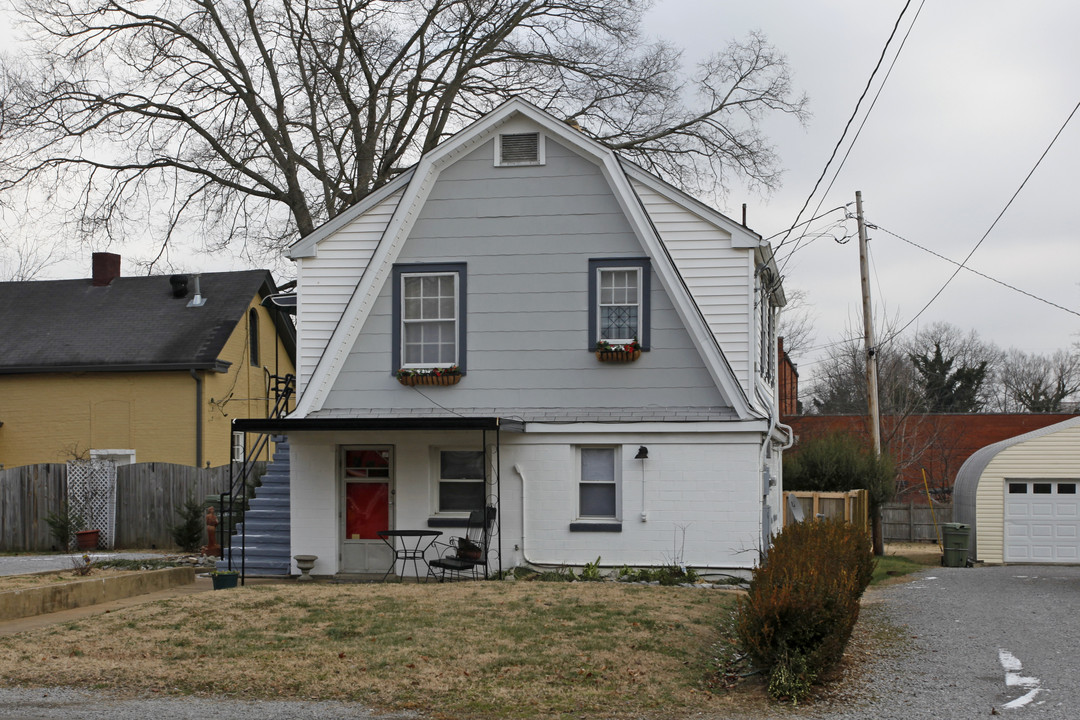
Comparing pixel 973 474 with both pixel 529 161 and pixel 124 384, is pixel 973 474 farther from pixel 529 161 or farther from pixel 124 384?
pixel 124 384

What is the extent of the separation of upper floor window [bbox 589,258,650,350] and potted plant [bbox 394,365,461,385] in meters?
2.16

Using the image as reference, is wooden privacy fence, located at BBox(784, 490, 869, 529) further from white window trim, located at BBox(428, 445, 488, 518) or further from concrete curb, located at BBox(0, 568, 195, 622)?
concrete curb, located at BBox(0, 568, 195, 622)

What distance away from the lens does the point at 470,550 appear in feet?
50.8

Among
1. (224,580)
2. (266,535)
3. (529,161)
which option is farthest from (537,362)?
(224,580)

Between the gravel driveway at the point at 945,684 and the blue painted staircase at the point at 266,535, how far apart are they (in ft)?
26.6

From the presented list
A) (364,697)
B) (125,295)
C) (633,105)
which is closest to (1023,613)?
(364,697)

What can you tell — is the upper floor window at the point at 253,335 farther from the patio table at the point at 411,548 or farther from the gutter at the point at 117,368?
the patio table at the point at 411,548

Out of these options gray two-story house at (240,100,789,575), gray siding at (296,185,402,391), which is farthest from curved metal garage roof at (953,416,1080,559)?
gray siding at (296,185,402,391)

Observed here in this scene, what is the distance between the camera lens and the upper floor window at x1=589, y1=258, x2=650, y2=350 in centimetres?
1625

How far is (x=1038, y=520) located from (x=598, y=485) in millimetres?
14163

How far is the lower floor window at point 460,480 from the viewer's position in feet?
54.0

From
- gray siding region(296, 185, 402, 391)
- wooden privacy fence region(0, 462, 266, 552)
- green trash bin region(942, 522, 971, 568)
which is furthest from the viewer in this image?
green trash bin region(942, 522, 971, 568)

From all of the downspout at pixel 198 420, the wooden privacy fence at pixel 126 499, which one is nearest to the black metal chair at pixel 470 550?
the wooden privacy fence at pixel 126 499

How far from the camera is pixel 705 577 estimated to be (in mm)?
15570
